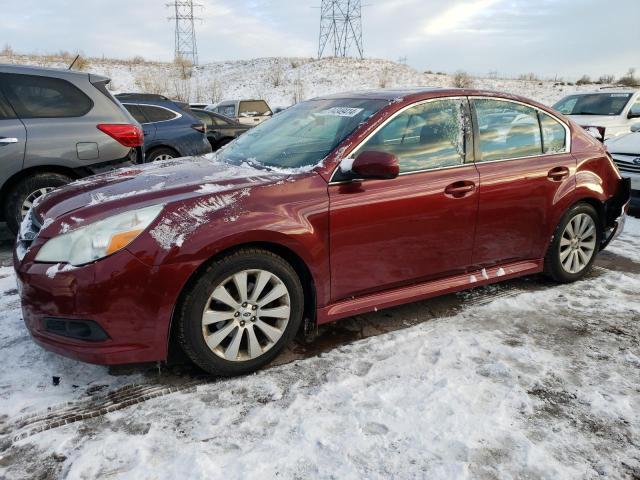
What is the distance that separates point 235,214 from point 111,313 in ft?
2.57

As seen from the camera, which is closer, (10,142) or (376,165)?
(376,165)

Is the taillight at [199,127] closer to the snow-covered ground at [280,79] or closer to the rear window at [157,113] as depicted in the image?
the rear window at [157,113]

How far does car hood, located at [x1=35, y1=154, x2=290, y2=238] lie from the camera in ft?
8.70

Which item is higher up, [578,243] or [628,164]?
[628,164]

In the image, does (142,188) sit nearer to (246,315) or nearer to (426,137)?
(246,315)

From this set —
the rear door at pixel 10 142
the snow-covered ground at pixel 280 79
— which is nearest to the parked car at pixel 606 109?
the rear door at pixel 10 142

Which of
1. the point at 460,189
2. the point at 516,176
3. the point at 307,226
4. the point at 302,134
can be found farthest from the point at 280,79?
the point at 307,226

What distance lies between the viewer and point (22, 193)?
492cm

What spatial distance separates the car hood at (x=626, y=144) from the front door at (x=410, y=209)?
483 cm

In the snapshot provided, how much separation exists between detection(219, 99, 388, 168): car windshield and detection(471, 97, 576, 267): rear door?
2.93ft

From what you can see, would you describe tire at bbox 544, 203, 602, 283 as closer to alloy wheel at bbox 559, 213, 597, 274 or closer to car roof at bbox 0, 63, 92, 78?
alloy wheel at bbox 559, 213, 597, 274

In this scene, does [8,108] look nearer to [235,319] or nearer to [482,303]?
[235,319]

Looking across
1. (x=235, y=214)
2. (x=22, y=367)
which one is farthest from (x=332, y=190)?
(x=22, y=367)

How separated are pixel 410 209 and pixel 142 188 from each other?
1620 mm
